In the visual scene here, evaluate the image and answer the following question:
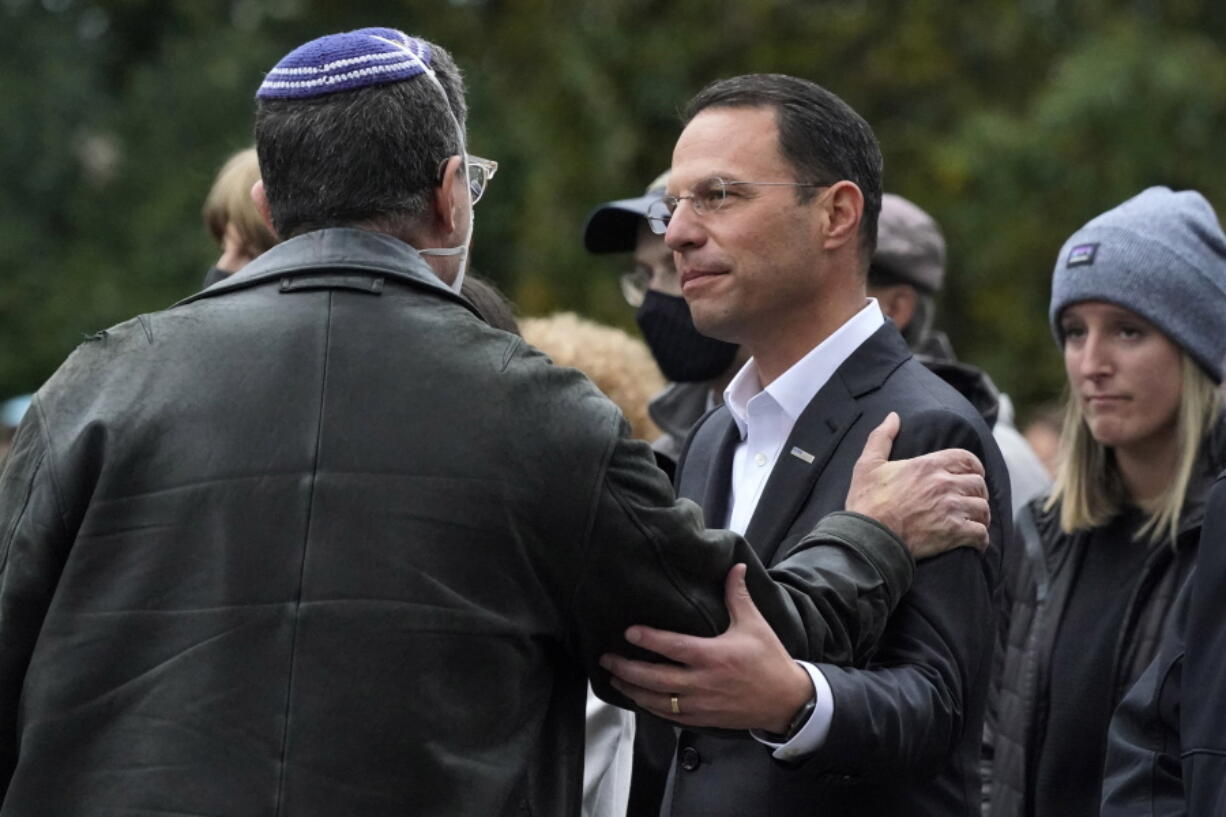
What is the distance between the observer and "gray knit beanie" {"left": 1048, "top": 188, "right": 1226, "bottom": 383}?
15.4ft

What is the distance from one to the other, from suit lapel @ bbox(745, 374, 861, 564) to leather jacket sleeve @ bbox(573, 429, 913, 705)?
41 centimetres

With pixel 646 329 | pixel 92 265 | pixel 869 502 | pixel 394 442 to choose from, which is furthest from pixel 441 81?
pixel 92 265

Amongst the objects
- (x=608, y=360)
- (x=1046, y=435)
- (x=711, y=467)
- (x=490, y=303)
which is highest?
(x=490, y=303)

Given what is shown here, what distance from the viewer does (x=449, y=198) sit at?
299cm

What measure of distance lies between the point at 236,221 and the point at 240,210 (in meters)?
0.03

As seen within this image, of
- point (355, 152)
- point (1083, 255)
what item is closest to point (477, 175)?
point (355, 152)

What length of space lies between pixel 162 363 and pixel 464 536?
0.50 meters

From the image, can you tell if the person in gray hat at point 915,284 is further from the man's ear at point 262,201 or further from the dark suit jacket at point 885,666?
the man's ear at point 262,201

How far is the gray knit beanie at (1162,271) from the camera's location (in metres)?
4.70

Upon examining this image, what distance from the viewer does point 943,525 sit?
3.32m

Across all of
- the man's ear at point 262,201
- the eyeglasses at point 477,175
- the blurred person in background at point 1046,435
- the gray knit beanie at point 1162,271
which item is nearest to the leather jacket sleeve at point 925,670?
the eyeglasses at point 477,175

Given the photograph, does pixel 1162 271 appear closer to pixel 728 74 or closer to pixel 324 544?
pixel 324 544

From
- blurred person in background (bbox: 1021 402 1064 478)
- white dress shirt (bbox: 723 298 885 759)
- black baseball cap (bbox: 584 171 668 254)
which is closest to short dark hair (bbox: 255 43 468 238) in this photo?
white dress shirt (bbox: 723 298 885 759)

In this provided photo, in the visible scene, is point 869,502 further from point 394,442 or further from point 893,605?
point 394,442
